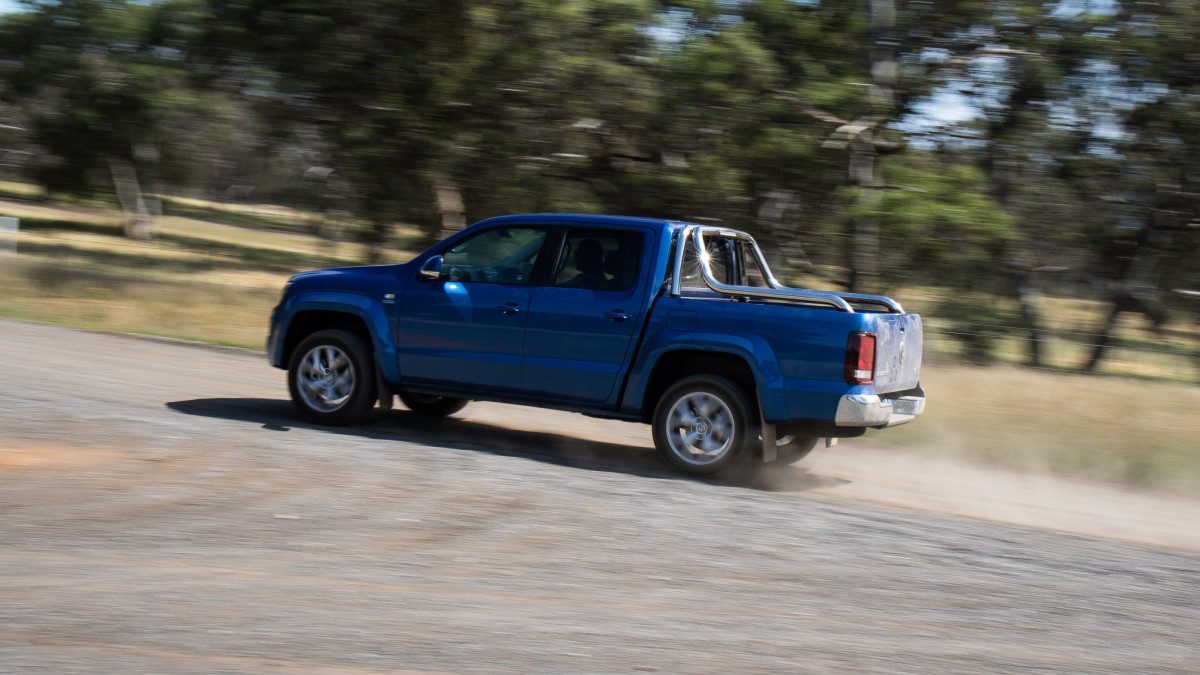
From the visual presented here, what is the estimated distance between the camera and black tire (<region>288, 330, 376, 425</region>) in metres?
8.68

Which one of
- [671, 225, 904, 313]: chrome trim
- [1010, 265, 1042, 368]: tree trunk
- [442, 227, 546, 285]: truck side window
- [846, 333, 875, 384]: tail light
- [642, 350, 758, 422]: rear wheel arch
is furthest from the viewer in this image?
[1010, 265, 1042, 368]: tree trunk

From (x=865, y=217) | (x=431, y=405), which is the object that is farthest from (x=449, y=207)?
(x=431, y=405)

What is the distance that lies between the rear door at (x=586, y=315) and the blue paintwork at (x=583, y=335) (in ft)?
0.03

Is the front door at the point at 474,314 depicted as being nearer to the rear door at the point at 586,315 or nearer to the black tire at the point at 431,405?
the rear door at the point at 586,315

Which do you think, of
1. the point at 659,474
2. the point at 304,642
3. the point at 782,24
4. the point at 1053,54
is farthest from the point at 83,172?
the point at 304,642

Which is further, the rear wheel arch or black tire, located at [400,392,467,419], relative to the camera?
black tire, located at [400,392,467,419]

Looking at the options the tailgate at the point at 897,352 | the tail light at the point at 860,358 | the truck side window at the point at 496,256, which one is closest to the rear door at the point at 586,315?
the truck side window at the point at 496,256

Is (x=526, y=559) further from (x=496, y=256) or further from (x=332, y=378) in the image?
(x=332, y=378)

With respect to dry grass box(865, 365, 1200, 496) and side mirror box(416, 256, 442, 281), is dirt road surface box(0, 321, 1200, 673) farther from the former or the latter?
side mirror box(416, 256, 442, 281)

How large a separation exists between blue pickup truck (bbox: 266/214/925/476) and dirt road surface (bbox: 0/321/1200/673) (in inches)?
17.3

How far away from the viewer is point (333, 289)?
8.80 metres

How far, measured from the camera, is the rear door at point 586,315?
7.89 metres

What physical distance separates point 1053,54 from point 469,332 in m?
12.0

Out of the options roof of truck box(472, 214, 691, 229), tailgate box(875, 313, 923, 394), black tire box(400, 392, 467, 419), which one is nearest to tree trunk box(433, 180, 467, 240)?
black tire box(400, 392, 467, 419)
